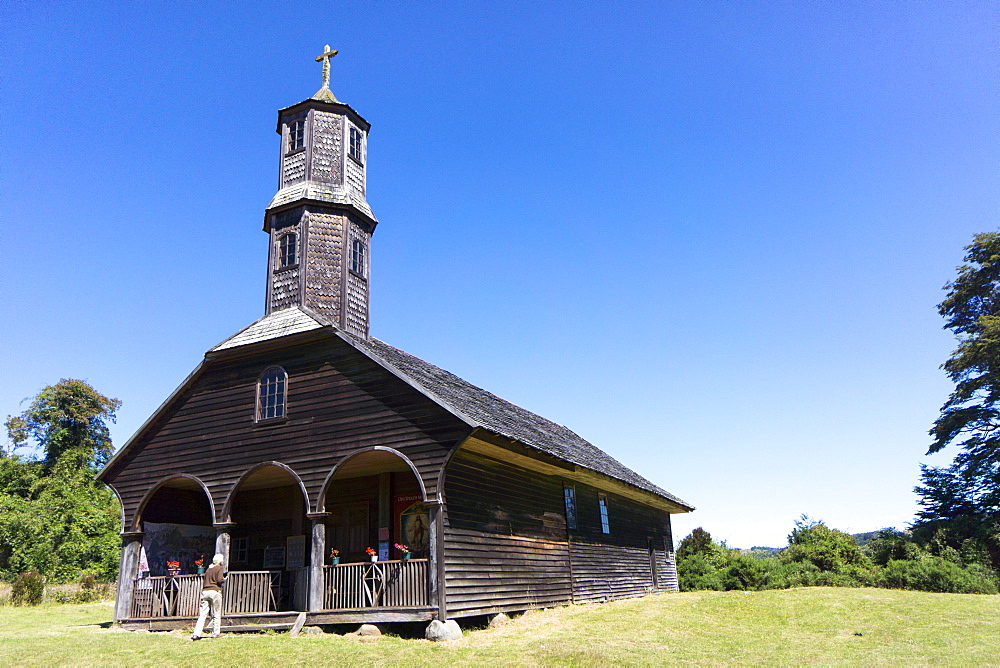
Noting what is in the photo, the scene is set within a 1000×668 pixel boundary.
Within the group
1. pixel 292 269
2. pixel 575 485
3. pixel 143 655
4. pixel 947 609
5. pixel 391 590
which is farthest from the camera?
pixel 575 485

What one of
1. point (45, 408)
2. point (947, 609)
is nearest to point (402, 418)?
point (947, 609)

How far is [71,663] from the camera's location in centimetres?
1209

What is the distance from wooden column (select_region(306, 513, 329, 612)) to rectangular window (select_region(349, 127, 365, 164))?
1193 centimetres

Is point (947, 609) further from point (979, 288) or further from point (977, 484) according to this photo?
point (979, 288)

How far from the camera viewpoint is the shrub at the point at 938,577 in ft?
80.0

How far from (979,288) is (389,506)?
34808mm

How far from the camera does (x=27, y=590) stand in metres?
26.1

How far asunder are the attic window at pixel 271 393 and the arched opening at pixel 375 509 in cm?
222

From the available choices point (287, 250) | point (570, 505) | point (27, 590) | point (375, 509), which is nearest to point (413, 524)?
point (375, 509)

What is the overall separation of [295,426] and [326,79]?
12.5 metres

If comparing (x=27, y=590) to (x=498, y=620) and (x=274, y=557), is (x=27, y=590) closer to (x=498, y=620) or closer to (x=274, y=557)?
(x=274, y=557)

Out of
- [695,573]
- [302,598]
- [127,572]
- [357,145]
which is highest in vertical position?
[357,145]

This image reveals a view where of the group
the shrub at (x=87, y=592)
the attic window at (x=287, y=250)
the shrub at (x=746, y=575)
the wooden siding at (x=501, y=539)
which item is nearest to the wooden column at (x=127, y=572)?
the attic window at (x=287, y=250)

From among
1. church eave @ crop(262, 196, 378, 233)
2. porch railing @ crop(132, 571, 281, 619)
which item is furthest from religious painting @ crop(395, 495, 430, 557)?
church eave @ crop(262, 196, 378, 233)
